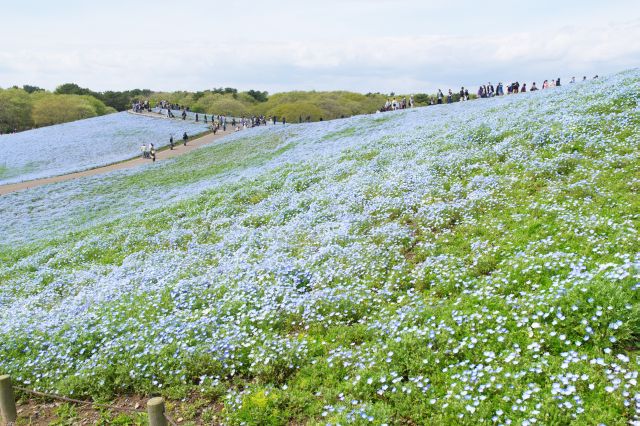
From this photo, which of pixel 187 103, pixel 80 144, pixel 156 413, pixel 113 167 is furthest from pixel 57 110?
pixel 156 413

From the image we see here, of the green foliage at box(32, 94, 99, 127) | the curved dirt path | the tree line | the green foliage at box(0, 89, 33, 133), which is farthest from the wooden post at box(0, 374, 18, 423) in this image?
the green foliage at box(0, 89, 33, 133)

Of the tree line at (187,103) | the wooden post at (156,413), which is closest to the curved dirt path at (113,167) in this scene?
the tree line at (187,103)

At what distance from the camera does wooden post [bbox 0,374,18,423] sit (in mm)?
6962

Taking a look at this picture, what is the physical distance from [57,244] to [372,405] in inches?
726

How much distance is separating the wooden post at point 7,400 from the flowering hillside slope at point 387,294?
3.10 ft

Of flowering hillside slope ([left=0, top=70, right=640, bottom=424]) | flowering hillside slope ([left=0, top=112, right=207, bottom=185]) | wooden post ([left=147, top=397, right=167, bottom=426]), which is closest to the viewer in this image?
wooden post ([left=147, top=397, right=167, bottom=426])

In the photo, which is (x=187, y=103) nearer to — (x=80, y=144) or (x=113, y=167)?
(x=80, y=144)

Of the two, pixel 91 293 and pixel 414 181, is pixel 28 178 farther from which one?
pixel 414 181

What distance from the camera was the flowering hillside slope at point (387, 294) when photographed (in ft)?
19.8

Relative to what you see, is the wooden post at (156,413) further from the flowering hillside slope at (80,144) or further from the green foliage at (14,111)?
the green foliage at (14,111)

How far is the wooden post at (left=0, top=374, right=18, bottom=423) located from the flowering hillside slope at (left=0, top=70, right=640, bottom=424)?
94 cm

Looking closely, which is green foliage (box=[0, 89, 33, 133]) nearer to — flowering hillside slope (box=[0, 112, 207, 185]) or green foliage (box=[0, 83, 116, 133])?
green foliage (box=[0, 83, 116, 133])

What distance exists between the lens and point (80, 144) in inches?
2249

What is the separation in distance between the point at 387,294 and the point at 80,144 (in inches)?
2328
